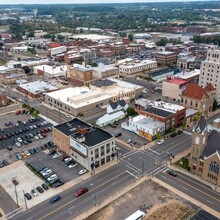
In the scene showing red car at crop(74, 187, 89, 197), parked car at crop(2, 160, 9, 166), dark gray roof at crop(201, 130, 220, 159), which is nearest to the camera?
red car at crop(74, 187, 89, 197)

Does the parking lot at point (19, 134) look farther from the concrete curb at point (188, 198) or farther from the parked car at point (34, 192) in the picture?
the concrete curb at point (188, 198)

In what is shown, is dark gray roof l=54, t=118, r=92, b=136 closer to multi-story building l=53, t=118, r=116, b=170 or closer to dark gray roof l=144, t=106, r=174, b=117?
multi-story building l=53, t=118, r=116, b=170

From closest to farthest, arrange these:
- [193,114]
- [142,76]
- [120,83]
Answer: [193,114], [120,83], [142,76]

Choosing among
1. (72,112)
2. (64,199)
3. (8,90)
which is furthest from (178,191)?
(8,90)

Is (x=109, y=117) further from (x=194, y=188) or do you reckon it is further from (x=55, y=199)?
(x=55, y=199)

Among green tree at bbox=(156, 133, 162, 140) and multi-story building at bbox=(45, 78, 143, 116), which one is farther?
multi-story building at bbox=(45, 78, 143, 116)

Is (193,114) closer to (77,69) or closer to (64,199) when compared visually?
(64,199)

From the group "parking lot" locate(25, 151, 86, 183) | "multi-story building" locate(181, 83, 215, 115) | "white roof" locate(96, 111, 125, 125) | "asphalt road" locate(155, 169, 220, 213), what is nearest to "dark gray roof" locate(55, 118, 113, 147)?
"parking lot" locate(25, 151, 86, 183)

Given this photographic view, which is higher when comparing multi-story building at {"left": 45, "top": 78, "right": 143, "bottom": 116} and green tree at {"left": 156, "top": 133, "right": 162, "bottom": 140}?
multi-story building at {"left": 45, "top": 78, "right": 143, "bottom": 116}

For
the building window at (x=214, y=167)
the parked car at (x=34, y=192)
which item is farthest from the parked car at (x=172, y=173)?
the parked car at (x=34, y=192)
